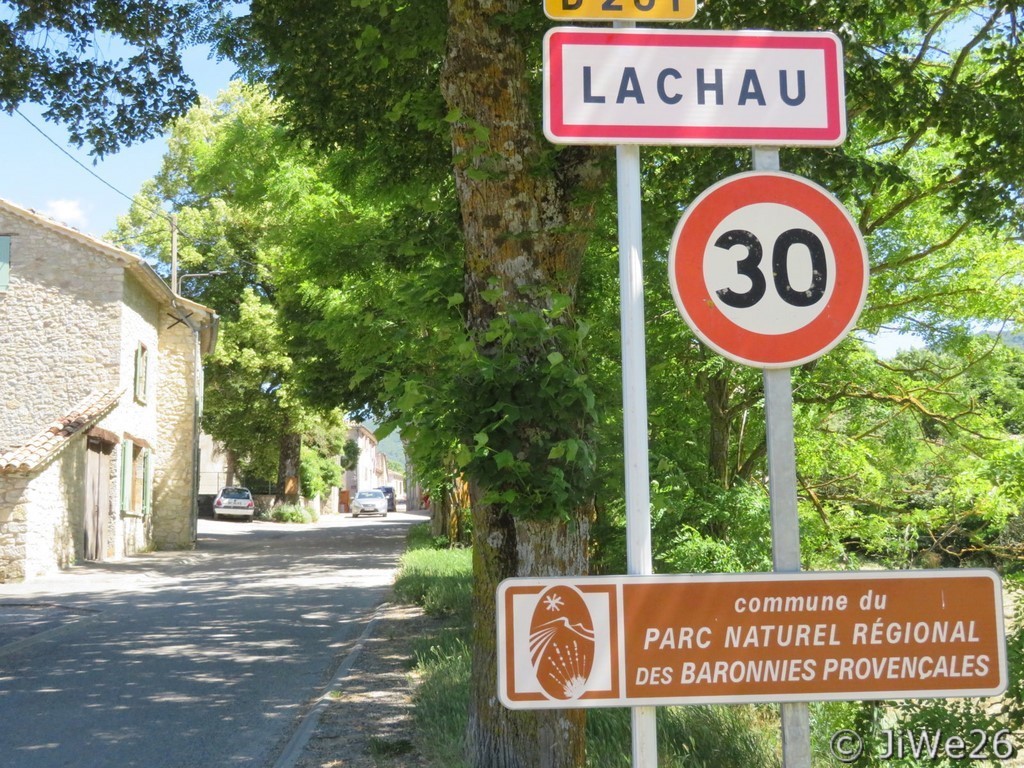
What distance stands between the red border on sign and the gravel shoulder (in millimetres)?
4561

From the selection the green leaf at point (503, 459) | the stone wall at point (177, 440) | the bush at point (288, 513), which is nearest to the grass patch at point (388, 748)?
the green leaf at point (503, 459)

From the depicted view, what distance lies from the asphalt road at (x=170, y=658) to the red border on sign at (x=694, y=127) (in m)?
5.33

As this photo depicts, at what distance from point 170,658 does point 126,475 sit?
14.1m

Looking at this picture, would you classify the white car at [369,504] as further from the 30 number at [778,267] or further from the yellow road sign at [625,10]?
the 30 number at [778,267]

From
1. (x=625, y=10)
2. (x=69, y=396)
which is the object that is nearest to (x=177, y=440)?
(x=69, y=396)

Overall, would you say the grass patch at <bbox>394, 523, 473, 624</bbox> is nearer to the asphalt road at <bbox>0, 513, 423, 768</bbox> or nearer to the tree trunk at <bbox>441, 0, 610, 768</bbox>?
the asphalt road at <bbox>0, 513, 423, 768</bbox>

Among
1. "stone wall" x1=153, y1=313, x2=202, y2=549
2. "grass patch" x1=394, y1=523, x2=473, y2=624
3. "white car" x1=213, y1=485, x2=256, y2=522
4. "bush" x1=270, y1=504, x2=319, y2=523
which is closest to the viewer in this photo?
"grass patch" x1=394, y1=523, x2=473, y2=624

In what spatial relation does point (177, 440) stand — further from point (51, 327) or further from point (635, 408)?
point (635, 408)

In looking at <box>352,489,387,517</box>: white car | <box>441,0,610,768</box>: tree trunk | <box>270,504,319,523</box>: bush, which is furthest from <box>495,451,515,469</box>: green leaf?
<box>352,489,387,517</box>: white car

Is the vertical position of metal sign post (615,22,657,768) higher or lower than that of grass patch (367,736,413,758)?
higher

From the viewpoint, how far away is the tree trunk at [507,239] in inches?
206

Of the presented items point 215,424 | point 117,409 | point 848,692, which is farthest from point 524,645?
point 215,424

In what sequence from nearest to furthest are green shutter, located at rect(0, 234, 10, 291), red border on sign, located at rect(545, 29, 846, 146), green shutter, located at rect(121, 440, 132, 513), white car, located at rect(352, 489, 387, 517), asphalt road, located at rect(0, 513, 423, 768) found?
red border on sign, located at rect(545, 29, 846, 146) < asphalt road, located at rect(0, 513, 423, 768) < green shutter, located at rect(0, 234, 10, 291) < green shutter, located at rect(121, 440, 132, 513) < white car, located at rect(352, 489, 387, 517)

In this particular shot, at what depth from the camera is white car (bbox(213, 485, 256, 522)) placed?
153 ft
